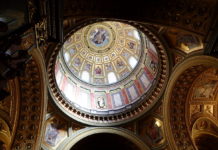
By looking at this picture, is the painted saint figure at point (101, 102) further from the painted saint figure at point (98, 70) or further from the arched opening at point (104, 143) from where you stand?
the painted saint figure at point (98, 70)

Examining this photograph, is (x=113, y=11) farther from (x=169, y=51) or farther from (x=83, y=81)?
(x=83, y=81)

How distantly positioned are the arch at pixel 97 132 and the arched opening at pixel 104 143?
1.04ft

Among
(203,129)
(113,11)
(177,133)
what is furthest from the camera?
(203,129)

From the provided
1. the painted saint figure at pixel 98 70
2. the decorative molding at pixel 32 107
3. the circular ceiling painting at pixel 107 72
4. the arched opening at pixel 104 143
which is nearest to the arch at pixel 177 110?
the circular ceiling painting at pixel 107 72

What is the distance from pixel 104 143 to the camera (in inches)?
673

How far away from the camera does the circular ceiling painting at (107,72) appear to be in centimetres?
1605

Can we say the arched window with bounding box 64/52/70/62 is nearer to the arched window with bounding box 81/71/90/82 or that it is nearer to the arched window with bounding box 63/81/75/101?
the arched window with bounding box 81/71/90/82

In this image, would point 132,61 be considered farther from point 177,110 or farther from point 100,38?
point 177,110

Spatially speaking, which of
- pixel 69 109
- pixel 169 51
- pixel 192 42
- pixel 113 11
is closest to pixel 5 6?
pixel 113 11

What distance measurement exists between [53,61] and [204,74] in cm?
914

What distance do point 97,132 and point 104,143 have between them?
73.9 inches

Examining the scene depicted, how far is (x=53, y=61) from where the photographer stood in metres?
12.5

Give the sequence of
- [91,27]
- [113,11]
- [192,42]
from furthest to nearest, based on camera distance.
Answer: [91,27] → [192,42] → [113,11]

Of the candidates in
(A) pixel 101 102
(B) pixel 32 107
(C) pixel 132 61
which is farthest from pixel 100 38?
(B) pixel 32 107
